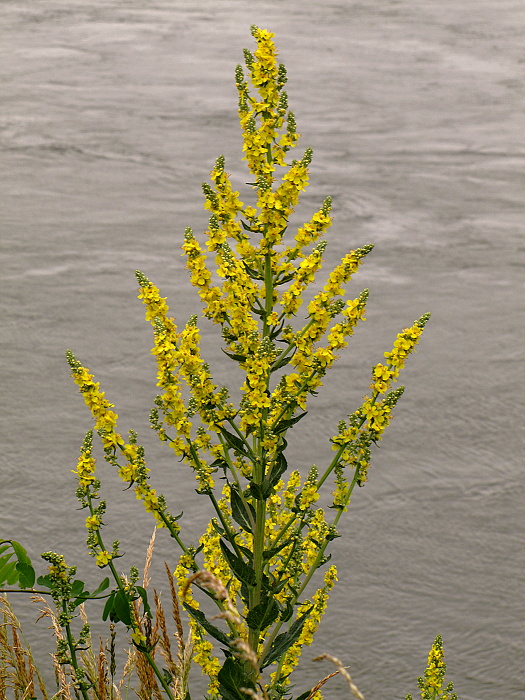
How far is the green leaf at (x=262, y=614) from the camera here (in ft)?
6.45

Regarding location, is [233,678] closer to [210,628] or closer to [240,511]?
[210,628]

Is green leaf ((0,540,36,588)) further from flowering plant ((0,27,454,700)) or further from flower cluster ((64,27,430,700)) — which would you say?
flower cluster ((64,27,430,700))

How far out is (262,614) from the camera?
1.97 m

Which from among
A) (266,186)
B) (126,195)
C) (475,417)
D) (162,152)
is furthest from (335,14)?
(266,186)

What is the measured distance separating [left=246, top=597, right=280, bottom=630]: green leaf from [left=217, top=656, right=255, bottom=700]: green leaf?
8cm

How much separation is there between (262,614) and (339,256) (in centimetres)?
393

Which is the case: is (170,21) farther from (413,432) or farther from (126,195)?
(413,432)

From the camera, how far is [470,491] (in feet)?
13.5

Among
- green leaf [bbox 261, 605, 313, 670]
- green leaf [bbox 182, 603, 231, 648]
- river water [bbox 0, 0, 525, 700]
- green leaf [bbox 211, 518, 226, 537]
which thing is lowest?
green leaf [bbox 261, 605, 313, 670]

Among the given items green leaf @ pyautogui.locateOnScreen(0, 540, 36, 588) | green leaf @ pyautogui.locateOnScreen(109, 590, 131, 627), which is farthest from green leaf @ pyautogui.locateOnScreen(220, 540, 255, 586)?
green leaf @ pyautogui.locateOnScreen(0, 540, 36, 588)

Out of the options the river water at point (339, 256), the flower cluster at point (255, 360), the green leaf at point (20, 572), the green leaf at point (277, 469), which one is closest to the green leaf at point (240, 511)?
the flower cluster at point (255, 360)

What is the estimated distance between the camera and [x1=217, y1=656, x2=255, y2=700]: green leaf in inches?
75.5

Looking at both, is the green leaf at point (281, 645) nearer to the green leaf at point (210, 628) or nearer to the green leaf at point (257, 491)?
the green leaf at point (210, 628)

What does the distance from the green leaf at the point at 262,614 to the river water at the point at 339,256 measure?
143cm
